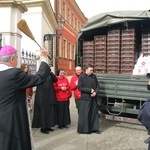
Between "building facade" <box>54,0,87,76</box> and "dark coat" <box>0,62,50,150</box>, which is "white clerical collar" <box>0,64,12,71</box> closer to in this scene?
"dark coat" <box>0,62,50,150</box>

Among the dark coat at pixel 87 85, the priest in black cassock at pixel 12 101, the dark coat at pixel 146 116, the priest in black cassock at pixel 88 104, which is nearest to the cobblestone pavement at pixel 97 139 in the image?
the priest in black cassock at pixel 88 104

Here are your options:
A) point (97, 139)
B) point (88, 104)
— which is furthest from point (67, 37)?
point (97, 139)

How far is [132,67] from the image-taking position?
6660 mm

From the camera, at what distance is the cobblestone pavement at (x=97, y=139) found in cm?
560

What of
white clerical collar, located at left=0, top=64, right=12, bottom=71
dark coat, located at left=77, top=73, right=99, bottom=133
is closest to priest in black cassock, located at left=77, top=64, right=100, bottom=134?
dark coat, located at left=77, top=73, right=99, bottom=133

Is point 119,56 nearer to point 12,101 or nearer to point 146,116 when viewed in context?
point 12,101

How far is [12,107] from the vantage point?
3.12 meters

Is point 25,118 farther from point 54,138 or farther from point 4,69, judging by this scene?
point 54,138

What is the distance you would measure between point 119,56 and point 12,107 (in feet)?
13.3

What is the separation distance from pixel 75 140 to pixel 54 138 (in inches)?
18.7

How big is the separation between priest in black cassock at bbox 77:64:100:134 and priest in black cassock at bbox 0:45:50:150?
3.44 meters

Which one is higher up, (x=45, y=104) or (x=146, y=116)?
(x=146, y=116)

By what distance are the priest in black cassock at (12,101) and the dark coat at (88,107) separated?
3.45 m

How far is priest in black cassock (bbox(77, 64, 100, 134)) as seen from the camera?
659 cm
